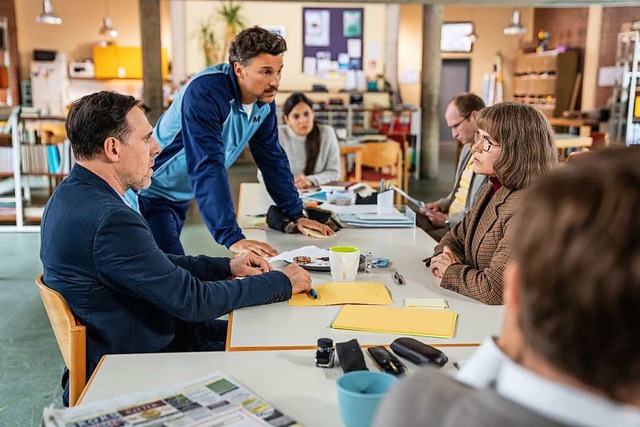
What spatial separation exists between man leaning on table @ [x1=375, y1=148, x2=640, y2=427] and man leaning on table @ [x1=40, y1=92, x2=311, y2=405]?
116 cm

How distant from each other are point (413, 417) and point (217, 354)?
869 mm

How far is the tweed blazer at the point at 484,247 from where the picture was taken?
6.56 feet

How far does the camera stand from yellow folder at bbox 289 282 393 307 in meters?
1.97

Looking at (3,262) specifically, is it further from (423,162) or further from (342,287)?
(423,162)

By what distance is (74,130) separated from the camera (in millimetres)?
1864

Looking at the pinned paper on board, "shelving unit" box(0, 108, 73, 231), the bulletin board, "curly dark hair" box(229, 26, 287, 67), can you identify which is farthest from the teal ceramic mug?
the pinned paper on board

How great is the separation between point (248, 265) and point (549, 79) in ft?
44.2

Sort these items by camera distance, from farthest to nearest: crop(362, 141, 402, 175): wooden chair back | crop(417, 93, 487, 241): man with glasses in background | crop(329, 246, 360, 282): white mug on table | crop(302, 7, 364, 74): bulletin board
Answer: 1. crop(302, 7, 364, 74): bulletin board
2. crop(362, 141, 402, 175): wooden chair back
3. crop(417, 93, 487, 241): man with glasses in background
4. crop(329, 246, 360, 282): white mug on table

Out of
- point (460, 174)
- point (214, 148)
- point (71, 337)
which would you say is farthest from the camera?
point (460, 174)

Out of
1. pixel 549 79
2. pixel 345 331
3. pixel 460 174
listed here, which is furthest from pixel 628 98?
pixel 345 331

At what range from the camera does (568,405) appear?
658mm

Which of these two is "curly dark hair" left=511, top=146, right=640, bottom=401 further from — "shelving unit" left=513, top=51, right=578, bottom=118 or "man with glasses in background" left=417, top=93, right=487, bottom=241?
"shelving unit" left=513, top=51, right=578, bottom=118

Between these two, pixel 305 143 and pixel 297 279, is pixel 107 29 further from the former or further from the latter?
pixel 297 279

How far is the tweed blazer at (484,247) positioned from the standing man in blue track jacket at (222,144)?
2.23 ft
